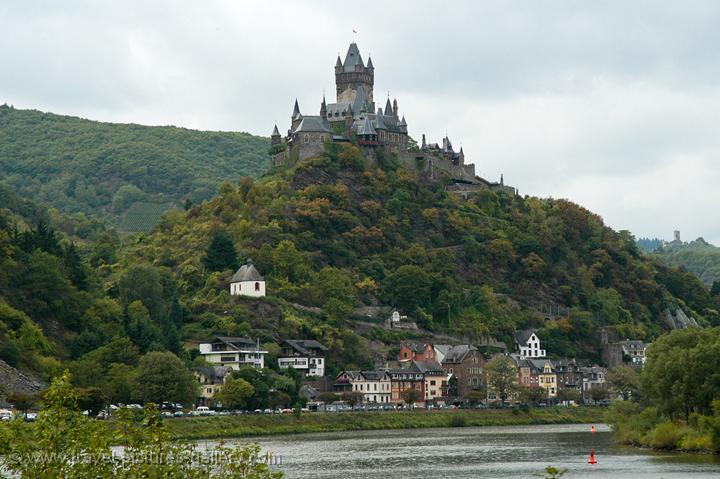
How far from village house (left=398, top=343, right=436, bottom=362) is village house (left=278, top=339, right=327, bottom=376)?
473 inches

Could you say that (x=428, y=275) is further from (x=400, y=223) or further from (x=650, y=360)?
(x=650, y=360)

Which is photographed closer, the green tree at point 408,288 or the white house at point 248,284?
the white house at point 248,284

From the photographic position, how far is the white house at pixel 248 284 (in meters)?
160

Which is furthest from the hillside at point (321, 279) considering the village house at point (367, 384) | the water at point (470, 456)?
the water at point (470, 456)

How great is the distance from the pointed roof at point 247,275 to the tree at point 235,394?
112ft

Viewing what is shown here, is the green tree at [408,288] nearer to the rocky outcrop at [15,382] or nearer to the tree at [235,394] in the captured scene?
the tree at [235,394]

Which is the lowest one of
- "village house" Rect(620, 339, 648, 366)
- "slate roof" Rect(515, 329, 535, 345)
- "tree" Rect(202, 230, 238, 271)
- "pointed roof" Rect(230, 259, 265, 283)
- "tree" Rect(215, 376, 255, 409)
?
"tree" Rect(215, 376, 255, 409)

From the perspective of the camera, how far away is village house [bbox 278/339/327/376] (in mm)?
148625

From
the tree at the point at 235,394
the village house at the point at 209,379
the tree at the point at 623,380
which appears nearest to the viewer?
the tree at the point at 235,394

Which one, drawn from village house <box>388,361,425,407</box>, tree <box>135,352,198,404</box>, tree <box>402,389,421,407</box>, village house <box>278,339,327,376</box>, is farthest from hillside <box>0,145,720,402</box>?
tree <box>402,389,421,407</box>

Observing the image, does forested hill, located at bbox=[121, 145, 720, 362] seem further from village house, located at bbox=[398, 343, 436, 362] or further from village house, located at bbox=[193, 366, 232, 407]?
village house, located at bbox=[193, 366, 232, 407]

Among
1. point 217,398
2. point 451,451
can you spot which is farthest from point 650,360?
point 217,398

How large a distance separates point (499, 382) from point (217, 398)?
122ft

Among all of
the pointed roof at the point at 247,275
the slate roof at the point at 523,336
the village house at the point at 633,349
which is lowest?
the village house at the point at 633,349
